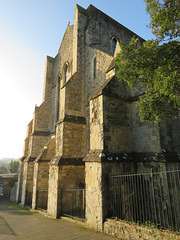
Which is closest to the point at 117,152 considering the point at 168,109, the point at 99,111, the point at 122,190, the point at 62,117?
the point at 122,190

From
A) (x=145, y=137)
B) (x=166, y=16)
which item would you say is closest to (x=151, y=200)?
(x=145, y=137)

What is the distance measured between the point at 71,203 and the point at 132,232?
4.90 meters

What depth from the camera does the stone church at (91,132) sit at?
5.81 m

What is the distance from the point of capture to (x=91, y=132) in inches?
256

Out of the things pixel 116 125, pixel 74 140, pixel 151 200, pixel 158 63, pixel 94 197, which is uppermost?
pixel 158 63

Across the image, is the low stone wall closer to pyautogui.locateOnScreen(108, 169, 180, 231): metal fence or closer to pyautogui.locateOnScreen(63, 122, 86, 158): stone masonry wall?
pyautogui.locateOnScreen(108, 169, 180, 231): metal fence

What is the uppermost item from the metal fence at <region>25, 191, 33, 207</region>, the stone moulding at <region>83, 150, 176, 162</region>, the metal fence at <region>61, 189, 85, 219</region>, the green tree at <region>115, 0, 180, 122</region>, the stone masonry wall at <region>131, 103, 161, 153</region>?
the green tree at <region>115, 0, 180, 122</region>

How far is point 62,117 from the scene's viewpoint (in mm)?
9352

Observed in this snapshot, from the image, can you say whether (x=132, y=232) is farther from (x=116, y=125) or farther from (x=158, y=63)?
(x=158, y=63)

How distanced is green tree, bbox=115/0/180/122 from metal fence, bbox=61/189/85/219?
6.15 metres

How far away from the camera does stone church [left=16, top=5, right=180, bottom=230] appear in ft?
19.1

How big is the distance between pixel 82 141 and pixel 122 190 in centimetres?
435

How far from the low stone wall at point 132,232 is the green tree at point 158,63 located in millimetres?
3098

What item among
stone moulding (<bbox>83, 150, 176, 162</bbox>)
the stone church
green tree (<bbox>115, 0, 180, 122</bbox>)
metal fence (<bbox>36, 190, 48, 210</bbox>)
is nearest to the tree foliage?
green tree (<bbox>115, 0, 180, 122</bbox>)
